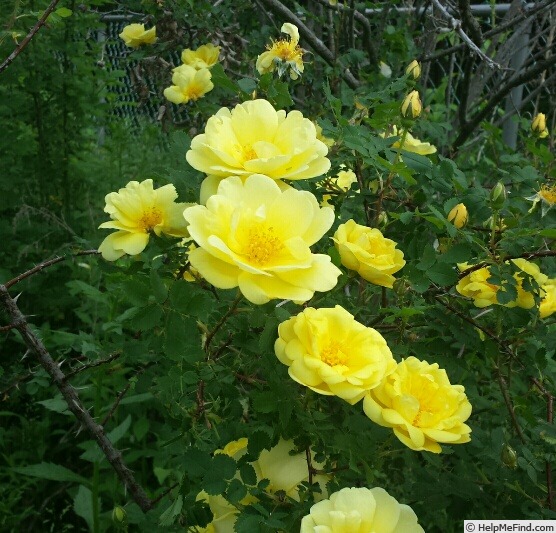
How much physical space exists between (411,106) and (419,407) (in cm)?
53

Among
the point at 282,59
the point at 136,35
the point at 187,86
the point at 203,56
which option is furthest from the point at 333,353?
the point at 136,35

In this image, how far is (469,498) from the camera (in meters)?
1.15

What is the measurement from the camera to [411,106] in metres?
1.18

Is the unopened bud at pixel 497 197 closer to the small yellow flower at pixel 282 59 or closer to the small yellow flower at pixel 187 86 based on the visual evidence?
the small yellow flower at pixel 282 59

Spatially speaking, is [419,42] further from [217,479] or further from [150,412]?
[217,479]

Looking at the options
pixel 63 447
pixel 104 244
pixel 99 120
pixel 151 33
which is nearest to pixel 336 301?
pixel 104 244

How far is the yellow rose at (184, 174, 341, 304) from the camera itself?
77 cm

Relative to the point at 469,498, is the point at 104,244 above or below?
above

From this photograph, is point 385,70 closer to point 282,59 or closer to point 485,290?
point 282,59

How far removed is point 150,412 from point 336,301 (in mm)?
1429

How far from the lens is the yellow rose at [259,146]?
873mm

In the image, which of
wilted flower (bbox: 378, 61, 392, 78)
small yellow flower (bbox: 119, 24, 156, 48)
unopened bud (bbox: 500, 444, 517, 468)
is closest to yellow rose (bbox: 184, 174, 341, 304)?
unopened bud (bbox: 500, 444, 517, 468)

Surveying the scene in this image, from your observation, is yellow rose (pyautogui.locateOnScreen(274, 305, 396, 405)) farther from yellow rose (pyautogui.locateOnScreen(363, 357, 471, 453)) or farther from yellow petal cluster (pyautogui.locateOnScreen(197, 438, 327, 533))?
yellow petal cluster (pyautogui.locateOnScreen(197, 438, 327, 533))

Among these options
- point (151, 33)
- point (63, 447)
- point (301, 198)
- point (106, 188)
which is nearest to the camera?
point (301, 198)
